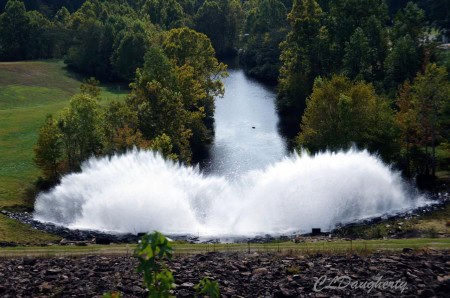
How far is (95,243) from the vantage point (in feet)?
166

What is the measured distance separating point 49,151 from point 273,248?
110 ft

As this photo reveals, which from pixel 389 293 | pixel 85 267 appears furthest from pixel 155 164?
pixel 389 293

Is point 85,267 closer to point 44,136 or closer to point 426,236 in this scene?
point 426,236

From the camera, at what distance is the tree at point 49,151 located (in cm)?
6762

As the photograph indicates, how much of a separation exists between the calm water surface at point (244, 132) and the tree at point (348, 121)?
865cm

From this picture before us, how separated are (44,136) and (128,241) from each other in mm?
21208

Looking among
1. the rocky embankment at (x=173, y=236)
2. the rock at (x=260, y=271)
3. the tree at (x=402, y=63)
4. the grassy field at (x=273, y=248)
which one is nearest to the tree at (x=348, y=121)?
the rocky embankment at (x=173, y=236)

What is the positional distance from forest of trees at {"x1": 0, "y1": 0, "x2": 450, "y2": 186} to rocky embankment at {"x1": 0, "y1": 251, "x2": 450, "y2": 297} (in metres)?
26.5

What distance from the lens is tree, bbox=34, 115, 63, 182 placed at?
67625 millimetres

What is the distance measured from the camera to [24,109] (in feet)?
337

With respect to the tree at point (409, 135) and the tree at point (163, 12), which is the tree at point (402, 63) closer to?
the tree at point (409, 135)

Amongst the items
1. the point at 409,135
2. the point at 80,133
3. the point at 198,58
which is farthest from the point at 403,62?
the point at 80,133

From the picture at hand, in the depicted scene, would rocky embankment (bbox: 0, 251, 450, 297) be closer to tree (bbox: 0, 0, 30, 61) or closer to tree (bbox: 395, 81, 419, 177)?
tree (bbox: 395, 81, 419, 177)
